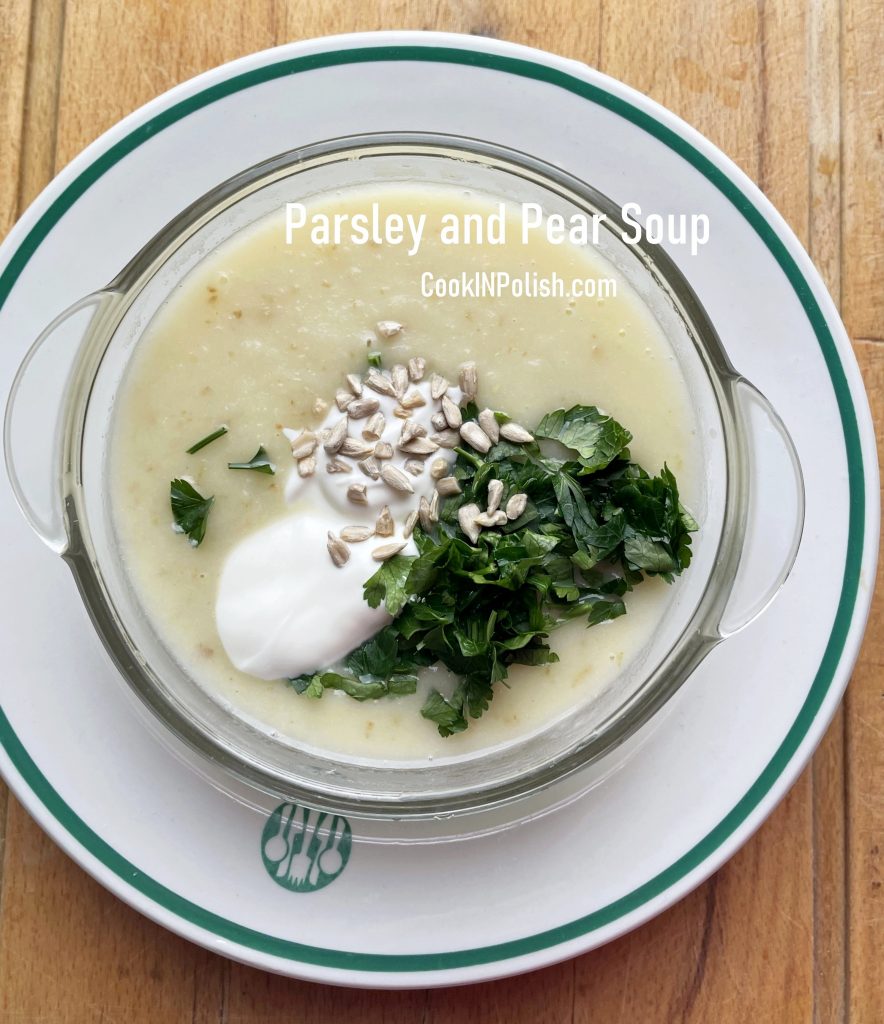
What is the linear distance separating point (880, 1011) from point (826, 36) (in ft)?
6.64

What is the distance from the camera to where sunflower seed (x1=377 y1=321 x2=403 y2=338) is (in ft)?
5.98

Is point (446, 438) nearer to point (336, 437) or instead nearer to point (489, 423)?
point (489, 423)

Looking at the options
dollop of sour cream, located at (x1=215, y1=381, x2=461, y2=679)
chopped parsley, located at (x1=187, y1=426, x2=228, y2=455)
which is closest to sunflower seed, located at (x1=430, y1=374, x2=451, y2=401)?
dollop of sour cream, located at (x1=215, y1=381, x2=461, y2=679)

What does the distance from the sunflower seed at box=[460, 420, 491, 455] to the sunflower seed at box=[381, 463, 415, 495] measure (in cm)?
13

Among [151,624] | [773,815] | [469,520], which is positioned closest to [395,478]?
[469,520]

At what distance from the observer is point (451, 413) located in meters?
1.82

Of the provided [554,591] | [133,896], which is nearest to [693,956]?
[554,591]

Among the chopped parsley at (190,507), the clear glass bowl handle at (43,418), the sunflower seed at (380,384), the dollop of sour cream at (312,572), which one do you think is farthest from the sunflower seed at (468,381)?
the clear glass bowl handle at (43,418)

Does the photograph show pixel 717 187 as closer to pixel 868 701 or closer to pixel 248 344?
pixel 248 344

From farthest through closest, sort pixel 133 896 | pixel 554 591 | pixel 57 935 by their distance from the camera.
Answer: pixel 57 935
pixel 133 896
pixel 554 591

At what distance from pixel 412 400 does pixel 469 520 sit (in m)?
0.23

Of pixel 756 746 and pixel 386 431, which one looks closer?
pixel 386 431

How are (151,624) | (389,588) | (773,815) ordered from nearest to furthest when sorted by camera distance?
(389,588)
(151,624)
(773,815)

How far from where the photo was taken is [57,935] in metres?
2.09
